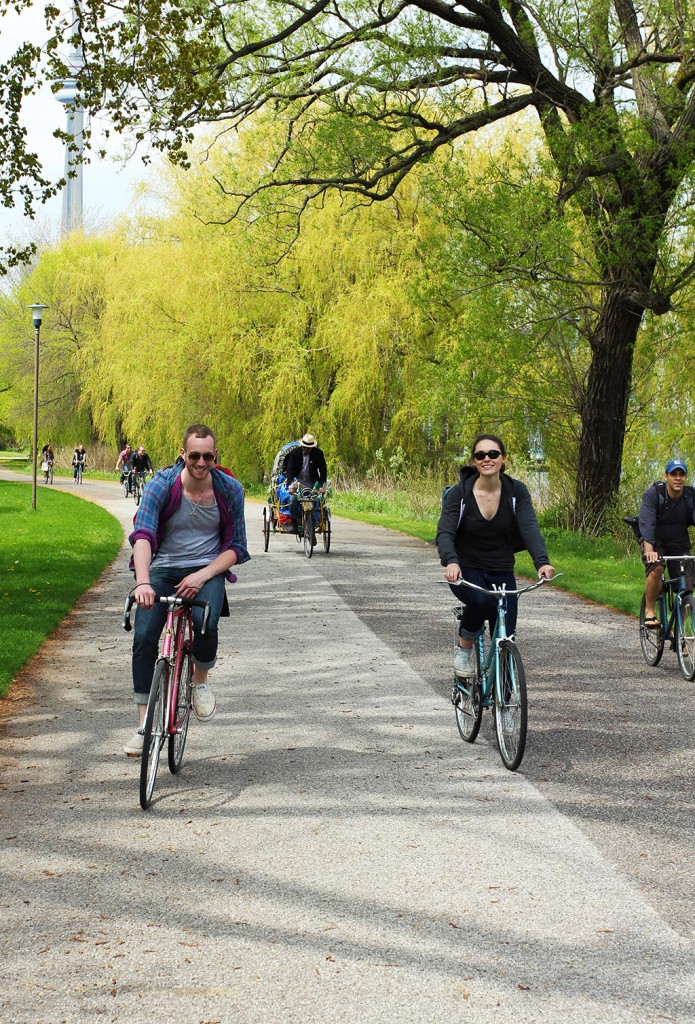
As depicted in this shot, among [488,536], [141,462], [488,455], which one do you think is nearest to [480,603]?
[488,536]

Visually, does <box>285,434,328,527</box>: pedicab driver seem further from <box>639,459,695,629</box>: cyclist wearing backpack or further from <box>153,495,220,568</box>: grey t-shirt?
<box>153,495,220,568</box>: grey t-shirt

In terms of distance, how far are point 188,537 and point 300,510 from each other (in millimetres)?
12693

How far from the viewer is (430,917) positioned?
13.1 feet

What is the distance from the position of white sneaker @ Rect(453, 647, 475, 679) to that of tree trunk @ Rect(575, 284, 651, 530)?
14.9 meters

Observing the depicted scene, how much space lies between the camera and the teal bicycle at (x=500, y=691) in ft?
19.3

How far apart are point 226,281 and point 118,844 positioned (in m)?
32.2

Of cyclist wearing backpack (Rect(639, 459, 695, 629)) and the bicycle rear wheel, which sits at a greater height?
cyclist wearing backpack (Rect(639, 459, 695, 629))

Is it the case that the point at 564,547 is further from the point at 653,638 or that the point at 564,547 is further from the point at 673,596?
the point at 673,596

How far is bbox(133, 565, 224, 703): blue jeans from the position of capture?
19.1 ft

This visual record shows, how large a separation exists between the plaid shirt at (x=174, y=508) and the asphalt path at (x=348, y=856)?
1185 millimetres

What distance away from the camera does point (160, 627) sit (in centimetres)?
586

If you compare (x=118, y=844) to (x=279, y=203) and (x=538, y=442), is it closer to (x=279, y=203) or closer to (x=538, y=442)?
(x=279, y=203)

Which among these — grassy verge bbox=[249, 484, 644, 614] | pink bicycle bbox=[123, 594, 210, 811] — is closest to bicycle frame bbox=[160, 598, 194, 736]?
pink bicycle bbox=[123, 594, 210, 811]

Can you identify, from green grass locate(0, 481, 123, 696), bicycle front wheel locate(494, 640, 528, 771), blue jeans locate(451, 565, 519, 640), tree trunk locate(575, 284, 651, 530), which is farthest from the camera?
tree trunk locate(575, 284, 651, 530)
